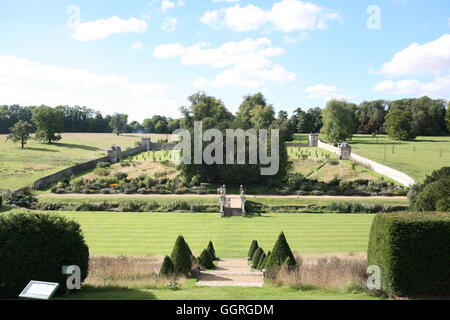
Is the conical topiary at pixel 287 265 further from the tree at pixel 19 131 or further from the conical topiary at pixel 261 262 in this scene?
the tree at pixel 19 131

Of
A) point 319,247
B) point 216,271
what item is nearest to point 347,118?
point 319,247

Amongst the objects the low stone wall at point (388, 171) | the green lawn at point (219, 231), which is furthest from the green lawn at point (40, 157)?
the low stone wall at point (388, 171)

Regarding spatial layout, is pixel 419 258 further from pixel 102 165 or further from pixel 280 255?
pixel 102 165

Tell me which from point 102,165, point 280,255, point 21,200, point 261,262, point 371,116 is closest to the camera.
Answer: point 280,255

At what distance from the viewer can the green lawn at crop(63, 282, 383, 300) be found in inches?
387

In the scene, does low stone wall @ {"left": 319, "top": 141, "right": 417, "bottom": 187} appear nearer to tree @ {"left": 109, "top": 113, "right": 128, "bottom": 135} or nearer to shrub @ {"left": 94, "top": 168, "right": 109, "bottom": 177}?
shrub @ {"left": 94, "top": 168, "right": 109, "bottom": 177}

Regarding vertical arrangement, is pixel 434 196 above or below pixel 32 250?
above

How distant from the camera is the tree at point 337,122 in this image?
3046 inches

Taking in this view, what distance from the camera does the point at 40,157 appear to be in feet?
198

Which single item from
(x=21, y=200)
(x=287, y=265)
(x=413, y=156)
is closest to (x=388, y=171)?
(x=413, y=156)

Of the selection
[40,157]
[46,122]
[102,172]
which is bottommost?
[102,172]

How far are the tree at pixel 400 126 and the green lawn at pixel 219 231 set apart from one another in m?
58.0

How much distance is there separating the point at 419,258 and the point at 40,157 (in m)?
59.8
